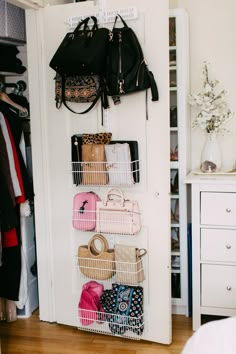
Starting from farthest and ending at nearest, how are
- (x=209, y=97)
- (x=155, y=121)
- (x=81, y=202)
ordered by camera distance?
(x=209, y=97) < (x=81, y=202) < (x=155, y=121)

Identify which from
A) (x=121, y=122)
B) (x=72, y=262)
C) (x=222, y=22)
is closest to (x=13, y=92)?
(x=121, y=122)

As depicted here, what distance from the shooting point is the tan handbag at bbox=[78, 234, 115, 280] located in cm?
288

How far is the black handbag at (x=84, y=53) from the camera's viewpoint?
2637mm

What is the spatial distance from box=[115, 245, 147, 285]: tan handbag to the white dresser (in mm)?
367

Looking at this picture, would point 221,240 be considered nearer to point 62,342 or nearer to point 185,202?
point 185,202

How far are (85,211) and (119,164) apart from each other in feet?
1.26

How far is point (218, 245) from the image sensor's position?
2.93m

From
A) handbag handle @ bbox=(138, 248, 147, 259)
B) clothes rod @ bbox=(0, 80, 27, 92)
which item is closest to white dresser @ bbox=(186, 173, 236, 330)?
handbag handle @ bbox=(138, 248, 147, 259)

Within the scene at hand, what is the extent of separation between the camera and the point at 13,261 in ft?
10.8

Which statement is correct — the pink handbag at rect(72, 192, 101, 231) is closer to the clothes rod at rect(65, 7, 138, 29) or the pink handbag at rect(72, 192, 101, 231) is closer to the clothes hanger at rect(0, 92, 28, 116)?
the clothes hanger at rect(0, 92, 28, 116)

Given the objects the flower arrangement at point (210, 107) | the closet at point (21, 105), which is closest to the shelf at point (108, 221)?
the closet at point (21, 105)

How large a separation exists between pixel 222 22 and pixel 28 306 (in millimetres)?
2398

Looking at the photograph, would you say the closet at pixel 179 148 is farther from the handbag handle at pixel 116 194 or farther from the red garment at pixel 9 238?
the red garment at pixel 9 238

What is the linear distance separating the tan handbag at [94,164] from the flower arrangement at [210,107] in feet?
2.56
